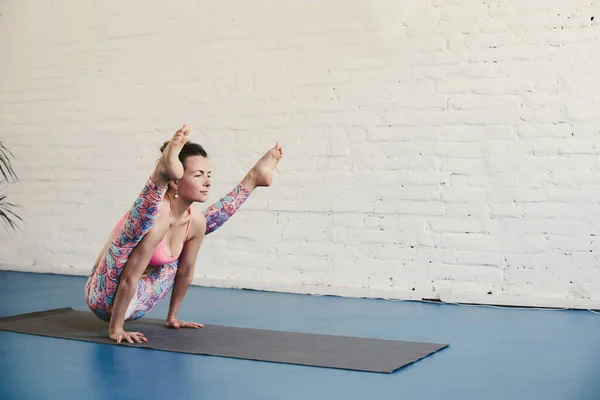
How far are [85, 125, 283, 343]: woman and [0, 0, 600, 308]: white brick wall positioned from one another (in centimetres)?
146

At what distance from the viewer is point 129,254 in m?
3.15

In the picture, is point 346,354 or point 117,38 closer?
point 346,354

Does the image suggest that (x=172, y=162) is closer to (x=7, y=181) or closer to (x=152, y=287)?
(x=152, y=287)

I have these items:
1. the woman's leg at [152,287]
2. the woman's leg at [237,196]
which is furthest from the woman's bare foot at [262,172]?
the woman's leg at [152,287]

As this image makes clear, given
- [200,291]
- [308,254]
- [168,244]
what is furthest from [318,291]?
[168,244]

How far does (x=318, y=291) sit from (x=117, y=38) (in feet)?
8.05

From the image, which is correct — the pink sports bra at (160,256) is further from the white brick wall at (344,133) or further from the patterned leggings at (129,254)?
the white brick wall at (344,133)

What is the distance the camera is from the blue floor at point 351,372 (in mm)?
2402

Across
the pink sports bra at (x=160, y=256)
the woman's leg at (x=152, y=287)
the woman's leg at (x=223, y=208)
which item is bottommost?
the woman's leg at (x=152, y=287)

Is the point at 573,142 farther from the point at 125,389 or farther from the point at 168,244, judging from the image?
the point at 125,389

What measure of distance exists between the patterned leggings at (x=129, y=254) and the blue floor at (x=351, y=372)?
0.23m

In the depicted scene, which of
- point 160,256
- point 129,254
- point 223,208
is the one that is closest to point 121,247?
point 129,254

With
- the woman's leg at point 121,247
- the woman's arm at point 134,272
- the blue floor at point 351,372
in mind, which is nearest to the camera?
the blue floor at point 351,372

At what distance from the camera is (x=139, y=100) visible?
5.58m
